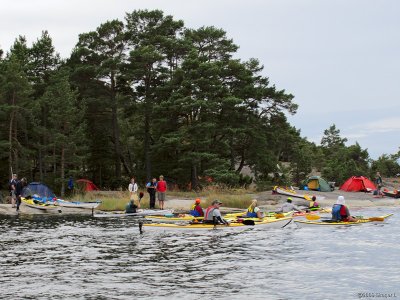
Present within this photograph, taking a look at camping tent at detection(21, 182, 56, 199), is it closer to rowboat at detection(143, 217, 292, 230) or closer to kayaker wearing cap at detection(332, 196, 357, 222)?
rowboat at detection(143, 217, 292, 230)

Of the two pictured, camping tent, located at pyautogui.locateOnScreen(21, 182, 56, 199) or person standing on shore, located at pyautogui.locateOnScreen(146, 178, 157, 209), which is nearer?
person standing on shore, located at pyautogui.locateOnScreen(146, 178, 157, 209)

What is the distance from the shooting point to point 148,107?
171ft

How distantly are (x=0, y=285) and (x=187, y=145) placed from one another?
111ft

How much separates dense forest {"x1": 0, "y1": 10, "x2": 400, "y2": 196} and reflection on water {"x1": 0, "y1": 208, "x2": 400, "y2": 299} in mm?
22069

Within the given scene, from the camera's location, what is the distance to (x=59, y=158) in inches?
1965

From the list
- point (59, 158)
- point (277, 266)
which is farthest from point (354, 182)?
point (277, 266)

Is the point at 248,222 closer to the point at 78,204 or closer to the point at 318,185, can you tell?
the point at 78,204

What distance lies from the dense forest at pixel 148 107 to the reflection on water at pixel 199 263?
22.1 metres

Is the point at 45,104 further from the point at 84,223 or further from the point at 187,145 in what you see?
the point at 84,223

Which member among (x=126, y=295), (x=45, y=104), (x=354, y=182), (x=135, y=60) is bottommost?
(x=126, y=295)

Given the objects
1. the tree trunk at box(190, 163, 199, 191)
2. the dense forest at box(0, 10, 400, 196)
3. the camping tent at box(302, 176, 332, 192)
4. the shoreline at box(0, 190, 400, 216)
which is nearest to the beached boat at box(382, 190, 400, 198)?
the shoreline at box(0, 190, 400, 216)

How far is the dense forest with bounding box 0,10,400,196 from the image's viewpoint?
158ft

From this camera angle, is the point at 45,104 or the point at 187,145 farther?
the point at 45,104

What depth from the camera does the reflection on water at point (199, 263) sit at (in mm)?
13219
